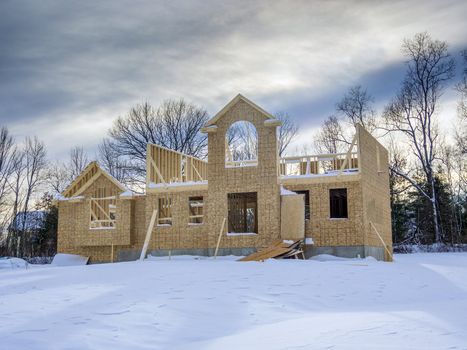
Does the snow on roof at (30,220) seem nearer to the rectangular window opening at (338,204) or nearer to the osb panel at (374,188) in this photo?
the rectangular window opening at (338,204)

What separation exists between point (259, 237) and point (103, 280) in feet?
28.2

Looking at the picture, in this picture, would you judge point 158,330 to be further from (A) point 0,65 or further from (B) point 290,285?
(A) point 0,65

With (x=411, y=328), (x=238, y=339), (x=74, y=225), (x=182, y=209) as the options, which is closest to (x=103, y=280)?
(x=238, y=339)

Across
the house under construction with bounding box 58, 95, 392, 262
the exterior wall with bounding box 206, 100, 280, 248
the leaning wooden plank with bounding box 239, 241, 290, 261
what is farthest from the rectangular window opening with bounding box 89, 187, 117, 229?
the leaning wooden plank with bounding box 239, 241, 290, 261

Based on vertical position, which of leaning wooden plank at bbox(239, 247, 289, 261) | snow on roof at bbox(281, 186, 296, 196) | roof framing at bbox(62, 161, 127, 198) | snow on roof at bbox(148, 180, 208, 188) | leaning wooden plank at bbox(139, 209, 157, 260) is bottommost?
leaning wooden plank at bbox(239, 247, 289, 261)

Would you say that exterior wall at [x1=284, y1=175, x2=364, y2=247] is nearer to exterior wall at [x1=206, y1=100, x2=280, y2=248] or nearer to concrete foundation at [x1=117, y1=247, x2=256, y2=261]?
exterior wall at [x1=206, y1=100, x2=280, y2=248]

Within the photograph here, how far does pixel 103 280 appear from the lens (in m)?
13.4

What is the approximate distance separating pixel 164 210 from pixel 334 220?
26.3ft

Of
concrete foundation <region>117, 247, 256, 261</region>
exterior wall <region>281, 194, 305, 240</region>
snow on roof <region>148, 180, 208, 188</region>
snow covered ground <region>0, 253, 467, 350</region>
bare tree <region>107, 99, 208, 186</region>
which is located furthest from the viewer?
bare tree <region>107, 99, 208, 186</region>

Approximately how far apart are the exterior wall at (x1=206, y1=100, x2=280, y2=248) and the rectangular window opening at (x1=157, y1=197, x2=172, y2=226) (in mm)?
2942

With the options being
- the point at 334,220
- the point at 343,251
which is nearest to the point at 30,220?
the point at 334,220

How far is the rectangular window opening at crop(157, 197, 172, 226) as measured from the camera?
24031mm

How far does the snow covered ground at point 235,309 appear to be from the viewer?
7469 millimetres

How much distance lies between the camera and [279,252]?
19.0m
